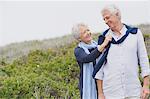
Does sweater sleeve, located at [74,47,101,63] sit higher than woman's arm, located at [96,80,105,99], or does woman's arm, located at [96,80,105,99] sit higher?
sweater sleeve, located at [74,47,101,63]

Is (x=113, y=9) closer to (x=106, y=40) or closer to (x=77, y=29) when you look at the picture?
(x=106, y=40)

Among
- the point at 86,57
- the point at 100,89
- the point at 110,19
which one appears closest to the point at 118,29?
the point at 110,19

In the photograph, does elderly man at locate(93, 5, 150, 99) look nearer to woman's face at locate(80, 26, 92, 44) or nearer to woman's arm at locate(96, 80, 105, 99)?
woman's arm at locate(96, 80, 105, 99)

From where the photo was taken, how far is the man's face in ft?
16.9

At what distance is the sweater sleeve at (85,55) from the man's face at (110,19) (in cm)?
30

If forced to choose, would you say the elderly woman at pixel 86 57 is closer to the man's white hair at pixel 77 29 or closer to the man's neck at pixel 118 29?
the man's white hair at pixel 77 29

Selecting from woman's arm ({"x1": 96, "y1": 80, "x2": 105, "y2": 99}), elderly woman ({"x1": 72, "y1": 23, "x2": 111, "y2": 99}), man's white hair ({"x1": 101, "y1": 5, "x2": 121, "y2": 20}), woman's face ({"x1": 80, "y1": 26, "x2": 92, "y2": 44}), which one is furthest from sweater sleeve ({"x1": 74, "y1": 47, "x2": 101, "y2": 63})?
man's white hair ({"x1": 101, "y1": 5, "x2": 121, "y2": 20})

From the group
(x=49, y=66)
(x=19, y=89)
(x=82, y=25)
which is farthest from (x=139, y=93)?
(x=49, y=66)

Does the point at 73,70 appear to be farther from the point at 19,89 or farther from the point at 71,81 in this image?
the point at 19,89

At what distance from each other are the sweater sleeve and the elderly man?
85 millimetres

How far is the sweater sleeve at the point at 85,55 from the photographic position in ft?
17.3

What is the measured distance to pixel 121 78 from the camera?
17.0 feet

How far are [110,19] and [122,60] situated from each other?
42 centimetres

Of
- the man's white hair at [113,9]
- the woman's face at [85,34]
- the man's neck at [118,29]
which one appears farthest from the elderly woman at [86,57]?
the man's white hair at [113,9]
